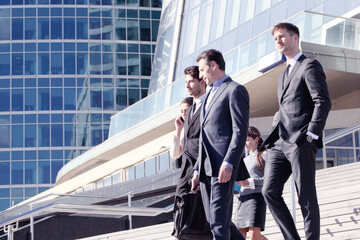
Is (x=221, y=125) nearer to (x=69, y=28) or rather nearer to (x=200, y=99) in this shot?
(x=200, y=99)

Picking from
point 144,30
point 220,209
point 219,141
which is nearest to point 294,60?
point 219,141

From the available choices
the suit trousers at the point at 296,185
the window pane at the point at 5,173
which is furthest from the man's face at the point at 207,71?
the window pane at the point at 5,173

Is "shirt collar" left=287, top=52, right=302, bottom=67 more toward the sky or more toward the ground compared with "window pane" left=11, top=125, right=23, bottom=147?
more toward the ground

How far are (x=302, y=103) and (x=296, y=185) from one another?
66 cm

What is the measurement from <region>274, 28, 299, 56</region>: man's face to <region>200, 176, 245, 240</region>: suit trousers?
49.9 inches

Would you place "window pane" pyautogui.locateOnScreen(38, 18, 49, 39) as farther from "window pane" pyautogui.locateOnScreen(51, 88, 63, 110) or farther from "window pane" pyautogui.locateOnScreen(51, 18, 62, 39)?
"window pane" pyautogui.locateOnScreen(51, 88, 63, 110)

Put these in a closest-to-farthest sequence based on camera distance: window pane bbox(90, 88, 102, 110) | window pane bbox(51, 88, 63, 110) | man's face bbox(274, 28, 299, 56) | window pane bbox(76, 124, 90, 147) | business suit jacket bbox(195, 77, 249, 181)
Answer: business suit jacket bbox(195, 77, 249, 181) → man's face bbox(274, 28, 299, 56) → window pane bbox(76, 124, 90, 147) → window pane bbox(51, 88, 63, 110) → window pane bbox(90, 88, 102, 110)

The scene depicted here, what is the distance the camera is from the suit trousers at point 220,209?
5.95 m

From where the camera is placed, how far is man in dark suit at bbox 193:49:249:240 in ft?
19.7

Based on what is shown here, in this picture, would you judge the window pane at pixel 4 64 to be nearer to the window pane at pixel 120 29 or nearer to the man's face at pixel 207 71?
the window pane at pixel 120 29

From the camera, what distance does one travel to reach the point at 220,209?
5980 millimetres

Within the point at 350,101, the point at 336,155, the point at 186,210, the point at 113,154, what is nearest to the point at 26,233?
the point at 336,155

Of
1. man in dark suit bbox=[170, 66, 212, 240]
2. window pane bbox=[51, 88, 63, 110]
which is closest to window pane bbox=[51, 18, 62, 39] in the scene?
window pane bbox=[51, 88, 63, 110]

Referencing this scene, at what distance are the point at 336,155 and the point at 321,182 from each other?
7.42m
